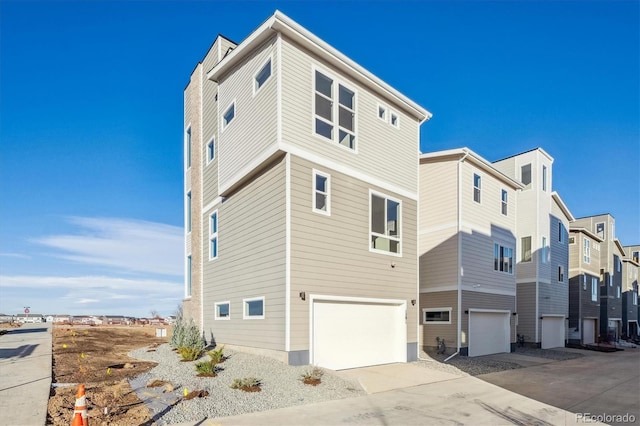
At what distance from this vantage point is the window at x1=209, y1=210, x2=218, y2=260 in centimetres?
1529

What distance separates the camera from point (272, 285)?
11086mm

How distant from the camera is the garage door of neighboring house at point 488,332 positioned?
682 inches

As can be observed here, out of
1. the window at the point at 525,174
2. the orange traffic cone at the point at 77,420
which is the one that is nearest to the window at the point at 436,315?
the window at the point at 525,174

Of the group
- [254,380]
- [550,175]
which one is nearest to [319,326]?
[254,380]

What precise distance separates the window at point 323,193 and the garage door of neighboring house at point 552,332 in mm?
17370

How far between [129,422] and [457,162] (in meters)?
15.3

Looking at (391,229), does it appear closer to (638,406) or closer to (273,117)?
(273,117)

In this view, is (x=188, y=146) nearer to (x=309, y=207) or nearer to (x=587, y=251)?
(x=309, y=207)

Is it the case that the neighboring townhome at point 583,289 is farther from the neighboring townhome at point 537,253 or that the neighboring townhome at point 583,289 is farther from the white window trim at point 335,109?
the white window trim at point 335,109

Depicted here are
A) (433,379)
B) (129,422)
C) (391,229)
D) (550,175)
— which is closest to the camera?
(129,422)

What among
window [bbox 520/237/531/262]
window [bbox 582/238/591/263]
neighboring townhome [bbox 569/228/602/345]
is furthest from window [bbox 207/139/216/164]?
window [bbox 582/238/591/263]

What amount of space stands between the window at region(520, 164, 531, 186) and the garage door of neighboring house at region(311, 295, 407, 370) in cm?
1391

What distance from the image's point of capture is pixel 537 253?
2248 cm

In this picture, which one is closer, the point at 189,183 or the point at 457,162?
the point at 457,162
